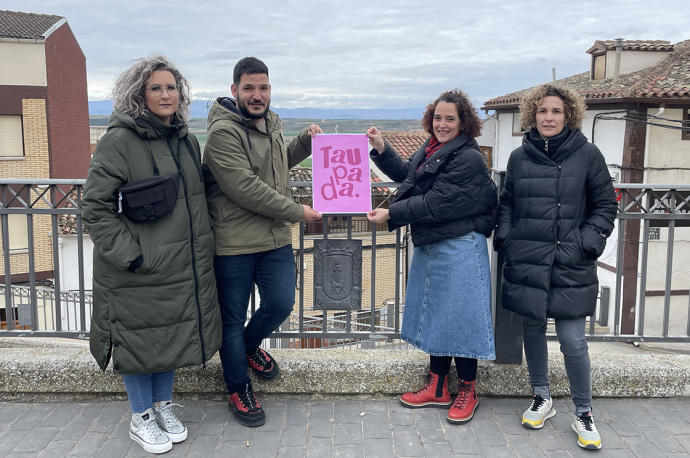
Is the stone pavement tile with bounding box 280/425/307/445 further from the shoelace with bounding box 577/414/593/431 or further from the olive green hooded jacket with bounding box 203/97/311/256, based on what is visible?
the shoelace with bounding box 577/414/593/431

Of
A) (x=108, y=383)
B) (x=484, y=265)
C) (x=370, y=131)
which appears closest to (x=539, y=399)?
(x=484, y=265)

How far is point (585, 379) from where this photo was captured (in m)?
3.42

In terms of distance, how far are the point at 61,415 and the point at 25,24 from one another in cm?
2827

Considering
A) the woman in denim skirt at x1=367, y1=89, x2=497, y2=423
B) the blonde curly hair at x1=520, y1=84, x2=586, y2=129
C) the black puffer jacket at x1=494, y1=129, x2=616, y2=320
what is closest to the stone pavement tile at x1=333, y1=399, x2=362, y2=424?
the woman in denim skirt at x1=367, y1=89, x2=497, y2=423

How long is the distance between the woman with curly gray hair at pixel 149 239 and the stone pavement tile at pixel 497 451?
162 centimetres

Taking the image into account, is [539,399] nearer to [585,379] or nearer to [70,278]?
[585,379]

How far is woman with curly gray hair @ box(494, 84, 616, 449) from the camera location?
3236 mm

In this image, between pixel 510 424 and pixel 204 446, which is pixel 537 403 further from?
pixel 204 446

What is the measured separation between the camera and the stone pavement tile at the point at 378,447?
10.7ft

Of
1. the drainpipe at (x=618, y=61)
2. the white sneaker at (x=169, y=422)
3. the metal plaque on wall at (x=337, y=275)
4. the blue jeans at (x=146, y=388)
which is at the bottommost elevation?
the white sneaker at (x=169, y=422)

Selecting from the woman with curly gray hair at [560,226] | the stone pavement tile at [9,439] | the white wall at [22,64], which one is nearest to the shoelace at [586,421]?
the woman with curly gray hair at [560,226]

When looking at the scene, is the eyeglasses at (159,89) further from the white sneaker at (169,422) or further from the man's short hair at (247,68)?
the white sneaker at (169,422)

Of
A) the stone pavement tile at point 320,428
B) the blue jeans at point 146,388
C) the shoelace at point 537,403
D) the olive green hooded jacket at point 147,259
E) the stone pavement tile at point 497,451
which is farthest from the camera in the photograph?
the shoelace at point 537,403

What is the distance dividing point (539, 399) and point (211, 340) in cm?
198
